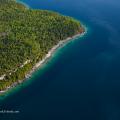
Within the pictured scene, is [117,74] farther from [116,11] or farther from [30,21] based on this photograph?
[116,11]

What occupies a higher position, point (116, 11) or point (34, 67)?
point (116, 11)

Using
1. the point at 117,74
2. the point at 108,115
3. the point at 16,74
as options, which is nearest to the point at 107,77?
the point at 117,74

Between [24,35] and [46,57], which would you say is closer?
[46,57]

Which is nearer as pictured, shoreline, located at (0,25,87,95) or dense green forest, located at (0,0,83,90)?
shoreline, located at (0,25,87,95)

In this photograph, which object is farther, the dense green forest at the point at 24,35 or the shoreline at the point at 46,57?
the dense green forest at the point at 24,35

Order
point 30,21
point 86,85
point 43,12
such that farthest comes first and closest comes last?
point 43,12 → point 30,21 → point 86,85

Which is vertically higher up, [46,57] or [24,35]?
[24,35]

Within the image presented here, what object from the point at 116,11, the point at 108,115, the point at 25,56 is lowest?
the point at 108,115

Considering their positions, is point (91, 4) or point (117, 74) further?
point (91, 4)
